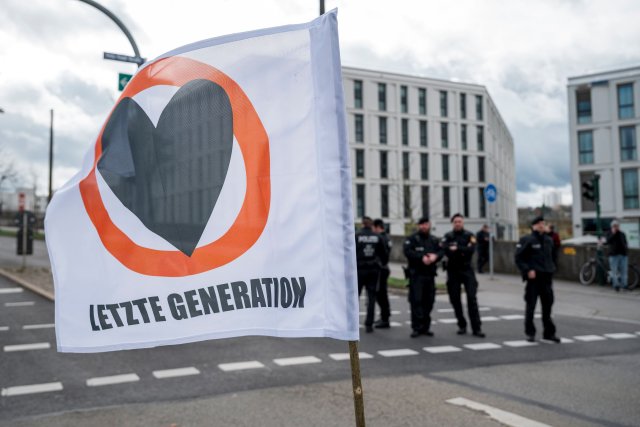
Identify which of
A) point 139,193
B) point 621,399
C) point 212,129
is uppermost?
point 212,129

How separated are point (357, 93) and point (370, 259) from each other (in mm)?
53060

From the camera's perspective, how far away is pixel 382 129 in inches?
2491

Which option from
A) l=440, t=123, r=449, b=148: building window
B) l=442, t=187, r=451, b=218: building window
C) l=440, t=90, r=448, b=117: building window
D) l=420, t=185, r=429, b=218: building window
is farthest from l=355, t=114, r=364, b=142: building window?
l=442, t=187, r=451, b=218: building window

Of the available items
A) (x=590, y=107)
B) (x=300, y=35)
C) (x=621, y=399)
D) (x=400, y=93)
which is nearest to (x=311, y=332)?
(x=300, y=35)

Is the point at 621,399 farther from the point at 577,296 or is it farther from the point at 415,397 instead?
the point at 577,296

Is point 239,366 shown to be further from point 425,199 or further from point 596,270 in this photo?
point 425,199

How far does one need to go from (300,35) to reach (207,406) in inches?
140

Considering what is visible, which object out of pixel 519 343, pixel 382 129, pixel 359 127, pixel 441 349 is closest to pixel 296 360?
pixel 441 349

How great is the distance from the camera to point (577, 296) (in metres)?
15.8

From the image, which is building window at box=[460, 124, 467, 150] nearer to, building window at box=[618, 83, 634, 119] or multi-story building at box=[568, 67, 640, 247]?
multi-story building at box=[568, 67, 640, 247]

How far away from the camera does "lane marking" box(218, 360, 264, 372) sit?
23.4 feet

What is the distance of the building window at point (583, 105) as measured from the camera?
4978 cm

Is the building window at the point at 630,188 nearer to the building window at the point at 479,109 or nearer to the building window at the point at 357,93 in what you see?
the building window at the point at 479,109

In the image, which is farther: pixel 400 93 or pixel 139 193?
pixel 400 93
